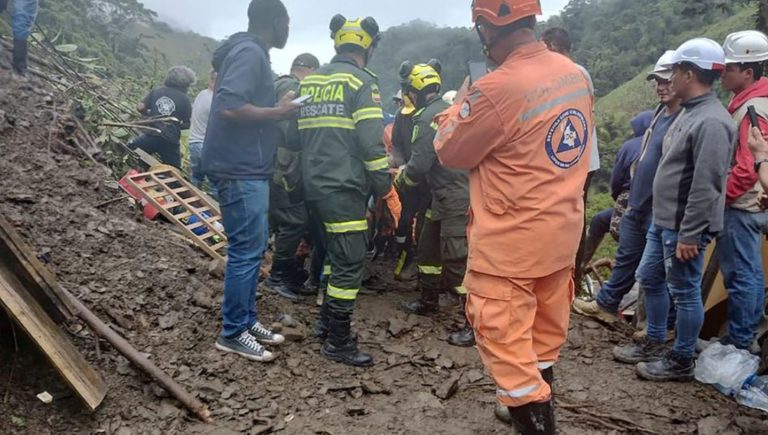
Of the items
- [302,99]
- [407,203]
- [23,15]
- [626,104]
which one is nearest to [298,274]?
[407,203]

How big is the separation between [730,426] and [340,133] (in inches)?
106

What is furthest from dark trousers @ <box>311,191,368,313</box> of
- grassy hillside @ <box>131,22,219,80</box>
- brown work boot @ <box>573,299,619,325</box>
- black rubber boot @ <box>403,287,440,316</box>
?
grassy hillside @ <box>131,22,219,80</box>

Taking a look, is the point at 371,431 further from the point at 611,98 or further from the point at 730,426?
the point at 611,98

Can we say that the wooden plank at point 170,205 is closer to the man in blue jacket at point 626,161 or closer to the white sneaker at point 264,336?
the white sneaker at point 264,336

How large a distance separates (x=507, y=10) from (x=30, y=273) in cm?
248

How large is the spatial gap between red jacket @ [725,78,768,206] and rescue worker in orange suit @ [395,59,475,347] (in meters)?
1.75

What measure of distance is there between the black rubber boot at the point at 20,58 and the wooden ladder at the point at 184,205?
1988mm

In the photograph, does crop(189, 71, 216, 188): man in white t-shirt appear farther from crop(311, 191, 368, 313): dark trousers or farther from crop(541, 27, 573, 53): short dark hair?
crop(541, 27, 573, 53): short dark hair

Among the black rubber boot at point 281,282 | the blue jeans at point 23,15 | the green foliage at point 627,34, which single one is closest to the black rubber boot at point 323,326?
the black rubber boot at point 281,282

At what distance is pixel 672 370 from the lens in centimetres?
341

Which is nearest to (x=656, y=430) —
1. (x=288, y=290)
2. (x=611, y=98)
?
(x=288, y=290)

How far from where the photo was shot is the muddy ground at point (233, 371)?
2736 mm

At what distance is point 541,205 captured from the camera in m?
2.24

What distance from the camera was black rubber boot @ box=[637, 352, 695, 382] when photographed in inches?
134
